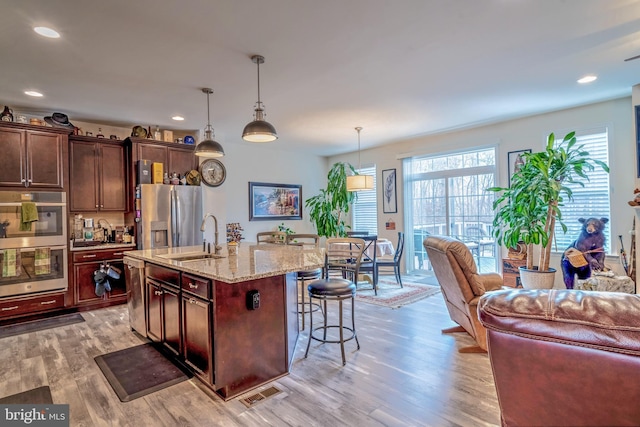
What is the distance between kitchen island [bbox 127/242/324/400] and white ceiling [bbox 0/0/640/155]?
1790 millimetres

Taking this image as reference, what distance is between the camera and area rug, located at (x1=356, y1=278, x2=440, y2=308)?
4.59m

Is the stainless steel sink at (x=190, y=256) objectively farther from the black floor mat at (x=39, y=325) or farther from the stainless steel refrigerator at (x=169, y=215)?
the black floor mat at (x=39, y=325)

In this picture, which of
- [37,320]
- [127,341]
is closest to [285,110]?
[127,341]

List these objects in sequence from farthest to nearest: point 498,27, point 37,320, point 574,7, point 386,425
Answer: point 37,320 < point 498,27 < point 574,7 < point 386,425

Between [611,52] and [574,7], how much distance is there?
1.13 metres

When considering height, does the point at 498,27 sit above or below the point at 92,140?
above

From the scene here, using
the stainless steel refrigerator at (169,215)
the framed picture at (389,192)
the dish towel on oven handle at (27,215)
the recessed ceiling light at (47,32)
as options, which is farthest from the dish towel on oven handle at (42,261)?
the framed picture at (389,192)

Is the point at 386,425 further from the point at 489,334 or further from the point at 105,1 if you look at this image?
the point at 105,1

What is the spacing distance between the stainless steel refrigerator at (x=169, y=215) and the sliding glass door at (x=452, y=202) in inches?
157

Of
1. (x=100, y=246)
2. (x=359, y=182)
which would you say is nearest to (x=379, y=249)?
(x=359, y=182)

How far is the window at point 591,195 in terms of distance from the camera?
4480 mm

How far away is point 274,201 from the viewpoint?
23.4ft

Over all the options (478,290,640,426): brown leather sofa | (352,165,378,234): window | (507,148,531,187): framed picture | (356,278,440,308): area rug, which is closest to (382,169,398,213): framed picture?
(352,165,378,234): window

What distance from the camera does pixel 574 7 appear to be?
2363 mm
